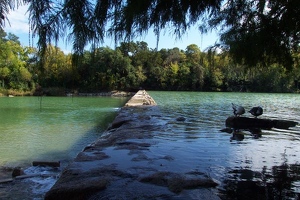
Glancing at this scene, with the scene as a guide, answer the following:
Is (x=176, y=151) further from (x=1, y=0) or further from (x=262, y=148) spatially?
(x=1, y=0)

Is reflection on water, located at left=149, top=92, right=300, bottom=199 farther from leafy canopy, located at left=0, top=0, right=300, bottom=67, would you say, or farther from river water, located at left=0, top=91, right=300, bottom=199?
leafy canopy, located at left=0, top=0, right=300, bottom=67

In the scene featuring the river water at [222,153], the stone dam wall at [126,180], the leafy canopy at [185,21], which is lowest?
the river water at [222,153]

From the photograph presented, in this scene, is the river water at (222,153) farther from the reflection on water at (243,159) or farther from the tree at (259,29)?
the tree at (259,29)

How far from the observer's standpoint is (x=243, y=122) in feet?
→ 32.4

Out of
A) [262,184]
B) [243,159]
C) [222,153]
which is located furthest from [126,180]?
[222,153]

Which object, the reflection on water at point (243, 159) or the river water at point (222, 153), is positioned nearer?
the reflection on water at point (243, 159)

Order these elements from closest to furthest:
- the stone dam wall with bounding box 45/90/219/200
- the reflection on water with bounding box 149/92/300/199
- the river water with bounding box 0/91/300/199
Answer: the stone dam wall with bounding box 45/90/219/200 → the reflection on water with bounding box 149/92/300/199 → the river water with bounding box 0/91/300/199

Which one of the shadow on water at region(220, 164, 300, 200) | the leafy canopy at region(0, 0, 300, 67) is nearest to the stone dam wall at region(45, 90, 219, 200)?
the shadow on water at region(220, 164, 300, 200)

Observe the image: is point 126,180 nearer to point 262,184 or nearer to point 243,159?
point 262,184

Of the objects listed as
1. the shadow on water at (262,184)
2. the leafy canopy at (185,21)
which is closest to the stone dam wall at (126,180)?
the shadow on water at (262,184)

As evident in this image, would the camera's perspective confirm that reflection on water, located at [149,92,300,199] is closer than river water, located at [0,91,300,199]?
Yes

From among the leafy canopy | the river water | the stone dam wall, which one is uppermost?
the leafy canopy

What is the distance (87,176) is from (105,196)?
642mm

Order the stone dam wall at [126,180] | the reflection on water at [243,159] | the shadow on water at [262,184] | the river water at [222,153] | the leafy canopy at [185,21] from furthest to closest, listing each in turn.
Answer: the river water at [222,153], the reflection on water at [243,159], the shadow on water at [262,184], the stone dam wall at [126,180], the leafy canopy at [185,21]
